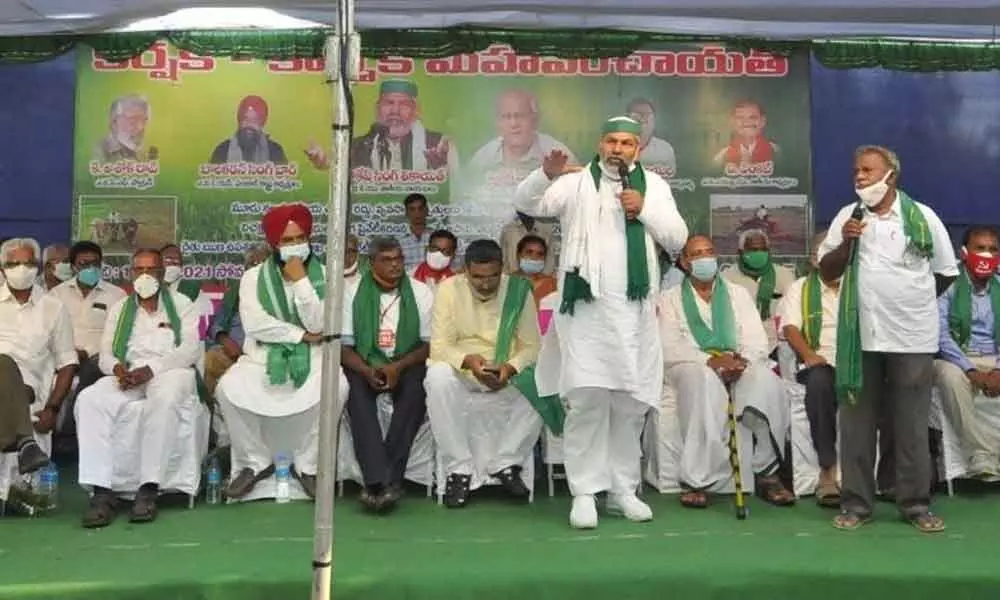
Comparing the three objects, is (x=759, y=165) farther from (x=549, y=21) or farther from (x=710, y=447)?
(x=710, y=447)

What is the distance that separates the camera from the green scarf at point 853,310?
465 centimetres

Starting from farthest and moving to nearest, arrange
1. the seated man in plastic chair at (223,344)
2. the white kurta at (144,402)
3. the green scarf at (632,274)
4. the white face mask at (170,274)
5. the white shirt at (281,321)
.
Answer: the seated man in plastic chair at (223,344)
the white face mask at (170,274)
the white shirt at (281,321)
the white kurta at (144,402)
the green scarf at (632,274)

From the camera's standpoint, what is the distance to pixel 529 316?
5.66 metres

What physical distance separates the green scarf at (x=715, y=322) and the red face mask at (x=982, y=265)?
1341 mm

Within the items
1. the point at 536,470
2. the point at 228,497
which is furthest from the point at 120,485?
the point at 536,470

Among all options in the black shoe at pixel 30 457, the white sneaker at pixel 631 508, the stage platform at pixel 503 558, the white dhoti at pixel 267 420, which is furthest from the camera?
the white dhoti at pixel 267 420

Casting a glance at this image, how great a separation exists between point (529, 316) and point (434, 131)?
8.27 ft

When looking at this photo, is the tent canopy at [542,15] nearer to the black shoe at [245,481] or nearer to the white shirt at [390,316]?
the white shirt at [390,316]

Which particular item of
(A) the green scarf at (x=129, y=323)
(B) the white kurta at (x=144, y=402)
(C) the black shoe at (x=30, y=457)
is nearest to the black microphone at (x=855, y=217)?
(B) the white kurta at (x=144, y=402)

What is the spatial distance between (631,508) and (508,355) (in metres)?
1.12

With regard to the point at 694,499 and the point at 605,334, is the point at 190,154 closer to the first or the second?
the point at 605,334

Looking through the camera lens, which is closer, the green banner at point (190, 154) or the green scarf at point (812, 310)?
the green scarf at point (812, 310)

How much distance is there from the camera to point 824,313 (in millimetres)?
5715

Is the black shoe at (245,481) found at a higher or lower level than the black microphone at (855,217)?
lower
